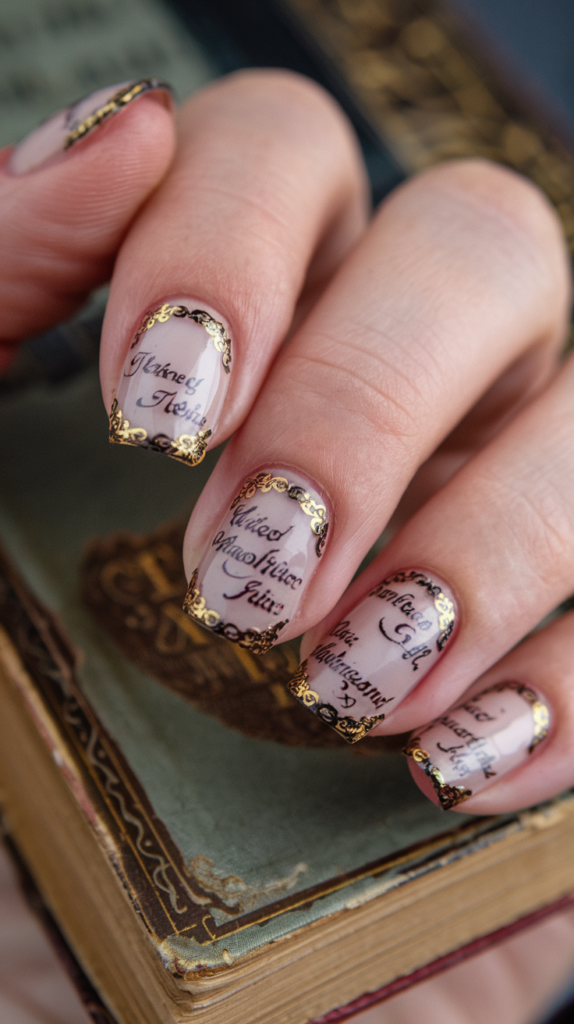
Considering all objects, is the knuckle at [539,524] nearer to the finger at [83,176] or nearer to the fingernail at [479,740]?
the fingernail at [479,740]

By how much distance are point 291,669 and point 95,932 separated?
0.24 m

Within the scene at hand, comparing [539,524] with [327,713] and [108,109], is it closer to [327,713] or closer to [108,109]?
[327,713]

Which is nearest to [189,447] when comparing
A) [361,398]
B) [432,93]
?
[361,398]

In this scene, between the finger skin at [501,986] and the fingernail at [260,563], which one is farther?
the finger skin at [501,986]

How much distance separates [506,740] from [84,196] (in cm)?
50

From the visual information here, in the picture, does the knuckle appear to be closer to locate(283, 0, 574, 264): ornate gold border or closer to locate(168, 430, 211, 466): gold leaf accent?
locate(168, 430, 211, 466): gold leaf accent

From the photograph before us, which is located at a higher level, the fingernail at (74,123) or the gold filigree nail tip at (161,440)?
the fingernail at (74,123)

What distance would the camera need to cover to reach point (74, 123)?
0.57 meters

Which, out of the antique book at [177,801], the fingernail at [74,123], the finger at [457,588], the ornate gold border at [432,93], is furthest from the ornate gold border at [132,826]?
the ornate gold border at [432,93]

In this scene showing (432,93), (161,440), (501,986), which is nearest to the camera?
(161,440)

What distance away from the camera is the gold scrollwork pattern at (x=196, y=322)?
49 cm

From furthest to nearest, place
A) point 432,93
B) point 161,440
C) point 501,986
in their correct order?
point 432,93 < point 501,986 < point 161,440

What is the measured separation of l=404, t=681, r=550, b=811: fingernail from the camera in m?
0.51

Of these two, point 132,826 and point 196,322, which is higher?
point 196,322
